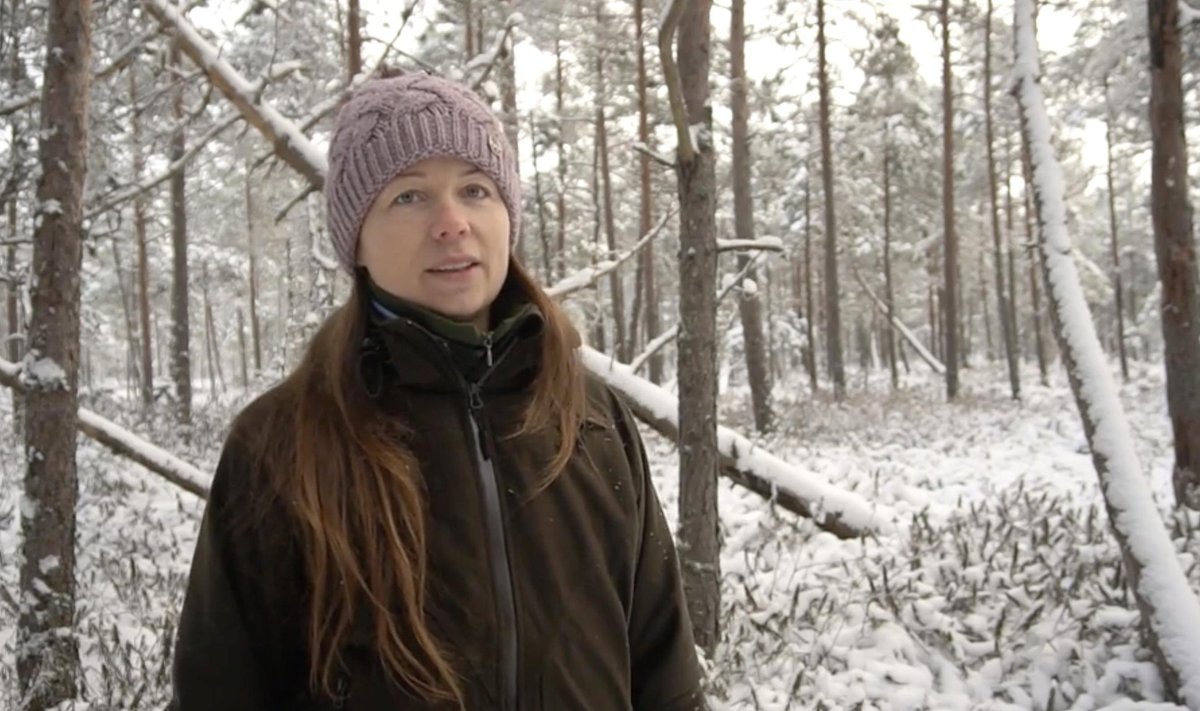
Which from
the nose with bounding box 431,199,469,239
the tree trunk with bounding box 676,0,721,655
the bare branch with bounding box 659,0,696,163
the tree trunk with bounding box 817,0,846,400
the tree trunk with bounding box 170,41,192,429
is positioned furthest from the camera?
the tree trunk with bounding box 817,0,846,400

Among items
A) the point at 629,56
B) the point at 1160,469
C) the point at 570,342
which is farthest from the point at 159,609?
the point at 629,56

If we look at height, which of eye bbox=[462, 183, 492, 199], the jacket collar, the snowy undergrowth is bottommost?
the snowy undergrowth

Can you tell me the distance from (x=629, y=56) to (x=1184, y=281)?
12.8m

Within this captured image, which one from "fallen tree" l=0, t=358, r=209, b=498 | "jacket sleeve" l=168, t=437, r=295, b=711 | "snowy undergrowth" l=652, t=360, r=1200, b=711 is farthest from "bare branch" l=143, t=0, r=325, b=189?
"jacket sleeve" l=168, t=437, r=295, b=711

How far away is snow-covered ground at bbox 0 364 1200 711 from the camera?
473 cm

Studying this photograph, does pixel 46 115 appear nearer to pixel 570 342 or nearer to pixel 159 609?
pixel 159 609

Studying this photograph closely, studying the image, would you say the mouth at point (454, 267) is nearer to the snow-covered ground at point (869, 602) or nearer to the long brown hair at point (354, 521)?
the long brown hair at point (354, 521)

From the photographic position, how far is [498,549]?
5.48 feet

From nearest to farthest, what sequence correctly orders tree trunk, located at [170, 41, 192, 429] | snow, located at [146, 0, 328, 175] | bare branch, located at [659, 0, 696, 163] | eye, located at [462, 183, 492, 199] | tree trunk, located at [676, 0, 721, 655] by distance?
eye, located at [462, 183, 492, 199] → bare branch, located at [659, 0, 696, 163] → tree trunk, located at [676, 0, 721, 655] → snow, located at [146, 0, 328, 175] → tree trunk, located at [170, 41, 192, 429]

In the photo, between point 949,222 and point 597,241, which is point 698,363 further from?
point 597,241

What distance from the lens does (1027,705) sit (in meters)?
4.70

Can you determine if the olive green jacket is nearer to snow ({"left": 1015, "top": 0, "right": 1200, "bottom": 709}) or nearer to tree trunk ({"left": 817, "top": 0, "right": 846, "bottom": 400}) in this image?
snow ({"left": 1015, "top": 0, "right": 1200, "bottom": 709})

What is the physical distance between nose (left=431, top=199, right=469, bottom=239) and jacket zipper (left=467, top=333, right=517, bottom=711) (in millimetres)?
219

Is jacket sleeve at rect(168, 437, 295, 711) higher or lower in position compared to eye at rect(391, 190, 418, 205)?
lower
